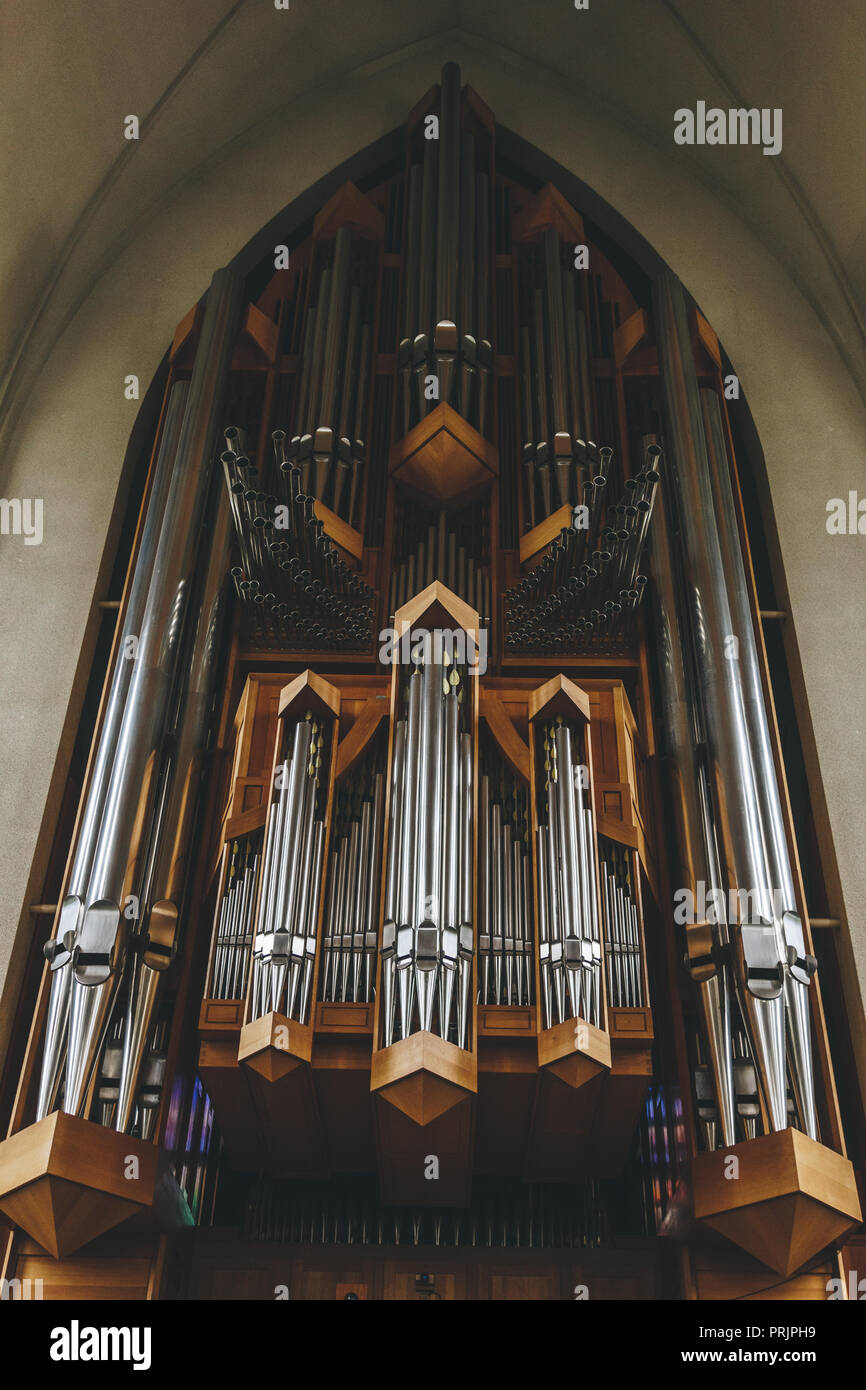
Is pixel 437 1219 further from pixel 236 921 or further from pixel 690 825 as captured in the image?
pixel 690 825

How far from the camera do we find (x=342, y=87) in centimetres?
1015

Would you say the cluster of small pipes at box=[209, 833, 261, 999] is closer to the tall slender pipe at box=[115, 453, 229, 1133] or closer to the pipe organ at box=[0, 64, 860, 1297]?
the pipe organ at box=[0, 64, 860, 1297]

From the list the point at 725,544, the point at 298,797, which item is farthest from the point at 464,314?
the point at 298,797

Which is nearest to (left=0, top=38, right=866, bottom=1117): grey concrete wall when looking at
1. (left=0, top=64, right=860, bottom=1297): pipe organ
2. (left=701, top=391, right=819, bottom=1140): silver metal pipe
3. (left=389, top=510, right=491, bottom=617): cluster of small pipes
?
(left=0, top=64, right=860, bottom=1297): pipe organ

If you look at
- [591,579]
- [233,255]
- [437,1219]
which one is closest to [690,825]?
[591,579]

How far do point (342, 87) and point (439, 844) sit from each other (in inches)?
278

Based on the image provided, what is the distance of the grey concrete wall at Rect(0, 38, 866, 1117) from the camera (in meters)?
6.94

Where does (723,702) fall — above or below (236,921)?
above

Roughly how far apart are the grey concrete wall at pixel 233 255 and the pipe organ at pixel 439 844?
0.57 m

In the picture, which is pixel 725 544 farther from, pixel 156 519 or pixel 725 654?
pixel 156 519

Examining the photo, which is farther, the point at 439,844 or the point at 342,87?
the point at 342,87

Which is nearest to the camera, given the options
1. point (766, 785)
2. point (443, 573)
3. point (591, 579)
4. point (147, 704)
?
point (766, 785)

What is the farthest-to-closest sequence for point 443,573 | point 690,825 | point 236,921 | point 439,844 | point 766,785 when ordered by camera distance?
1. point 443,573
2. point 690,825
3. point 766,785
4. point 236,921
5. point 439,844

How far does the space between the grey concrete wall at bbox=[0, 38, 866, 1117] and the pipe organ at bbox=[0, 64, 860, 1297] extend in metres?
0.57
